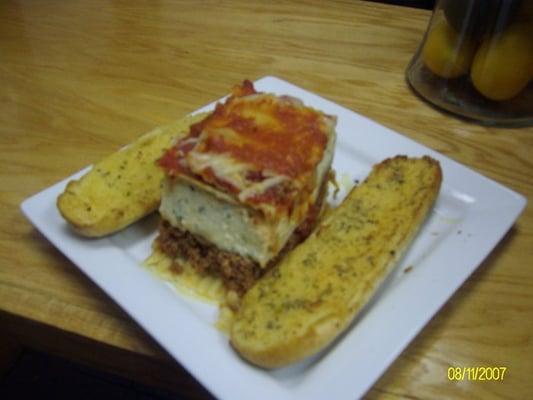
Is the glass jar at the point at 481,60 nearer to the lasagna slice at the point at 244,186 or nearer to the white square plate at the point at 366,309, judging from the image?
the white square plate at the point at 366,309

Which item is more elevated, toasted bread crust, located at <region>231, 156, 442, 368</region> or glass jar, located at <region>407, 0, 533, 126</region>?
glass jar, located at <region>407, 0, 533, 126</region>

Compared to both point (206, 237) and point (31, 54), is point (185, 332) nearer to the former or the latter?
point (206, 237)

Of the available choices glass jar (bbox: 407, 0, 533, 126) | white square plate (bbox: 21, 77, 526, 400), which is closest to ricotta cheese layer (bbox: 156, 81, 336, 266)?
white square plate (bbox: 21, 77, 526, 400)

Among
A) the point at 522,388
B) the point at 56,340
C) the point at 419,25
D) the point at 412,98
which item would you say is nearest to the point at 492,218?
the point at 522,388

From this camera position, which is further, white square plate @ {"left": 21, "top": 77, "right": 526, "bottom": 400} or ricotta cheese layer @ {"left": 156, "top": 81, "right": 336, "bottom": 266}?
ricotta cheese layer @ {"left": 156, "top": 81, "right": 336, "bottom": 266}
